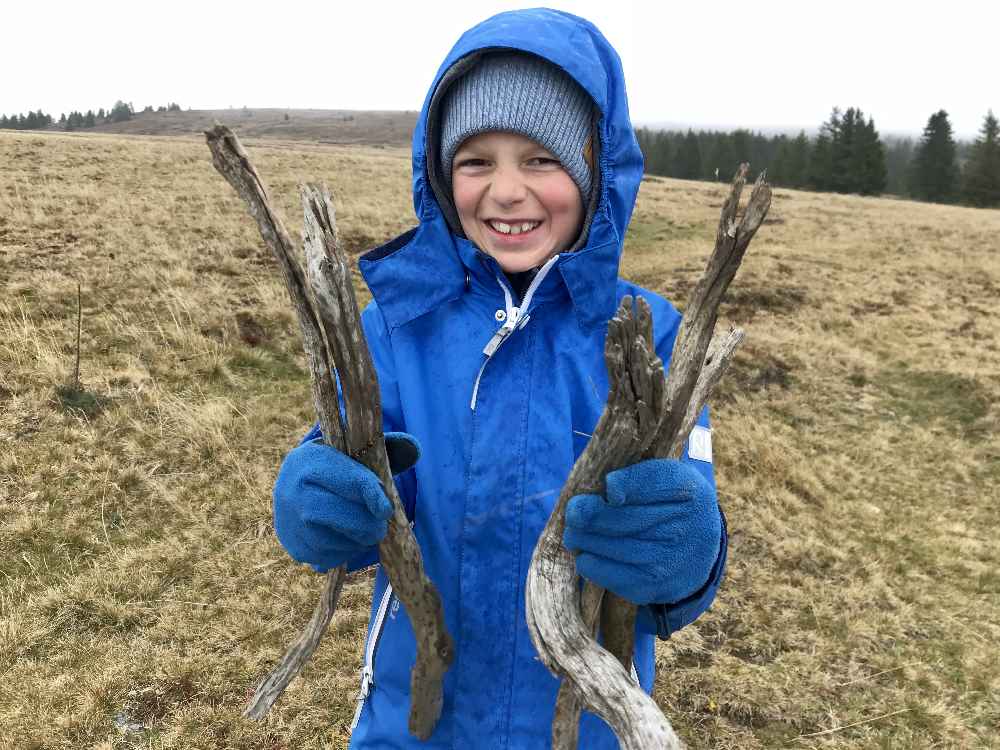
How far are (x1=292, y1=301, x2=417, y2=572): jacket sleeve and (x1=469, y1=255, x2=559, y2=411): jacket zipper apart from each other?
26 cm

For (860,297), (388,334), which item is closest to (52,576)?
(388,334)

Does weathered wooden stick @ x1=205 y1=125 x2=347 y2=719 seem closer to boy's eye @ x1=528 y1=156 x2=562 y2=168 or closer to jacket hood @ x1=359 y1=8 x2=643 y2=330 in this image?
jacket hood @ x1=359 y1=8 x2=643 y2=330

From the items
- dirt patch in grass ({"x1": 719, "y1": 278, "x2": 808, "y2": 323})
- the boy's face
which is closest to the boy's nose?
the boy's face

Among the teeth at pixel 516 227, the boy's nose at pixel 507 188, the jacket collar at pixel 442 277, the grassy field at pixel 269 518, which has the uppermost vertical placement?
the boy's nose at pixel 507 188

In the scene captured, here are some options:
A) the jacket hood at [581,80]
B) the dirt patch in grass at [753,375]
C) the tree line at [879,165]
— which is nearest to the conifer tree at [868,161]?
the tree line at [879,165]

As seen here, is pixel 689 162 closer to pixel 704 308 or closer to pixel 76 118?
pixel 704 308

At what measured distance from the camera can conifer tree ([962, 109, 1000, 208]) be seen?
46.1 meters

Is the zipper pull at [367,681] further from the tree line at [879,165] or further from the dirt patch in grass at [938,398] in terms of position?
the tree line at [879,165]

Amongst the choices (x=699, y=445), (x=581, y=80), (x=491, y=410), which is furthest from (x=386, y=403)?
(x=581, y=80)

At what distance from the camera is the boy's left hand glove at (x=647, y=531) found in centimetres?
142

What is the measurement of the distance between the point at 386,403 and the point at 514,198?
29.3 inches

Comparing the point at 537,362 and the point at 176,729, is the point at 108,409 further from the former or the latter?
the point at 537,362

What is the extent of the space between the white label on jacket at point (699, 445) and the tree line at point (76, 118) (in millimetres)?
106897

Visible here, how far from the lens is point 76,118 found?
4437 inches
